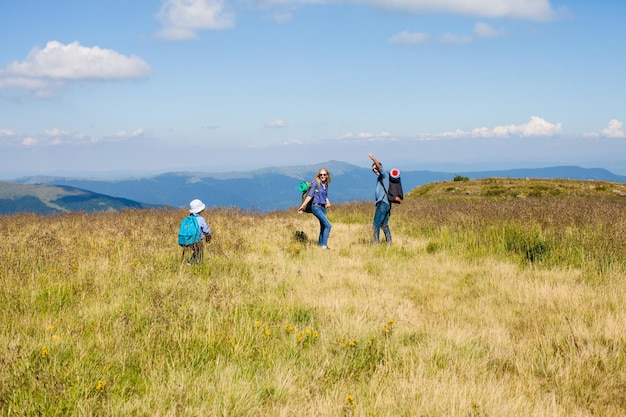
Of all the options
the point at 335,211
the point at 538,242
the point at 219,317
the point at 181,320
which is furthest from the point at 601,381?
the point at 335,211

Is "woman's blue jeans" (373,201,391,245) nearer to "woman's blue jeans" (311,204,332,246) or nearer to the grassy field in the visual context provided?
"woman's blue jeans" (311,204,332,246)

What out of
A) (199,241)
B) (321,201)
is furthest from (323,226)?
Answer: (199,241)

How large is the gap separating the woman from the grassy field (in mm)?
1397

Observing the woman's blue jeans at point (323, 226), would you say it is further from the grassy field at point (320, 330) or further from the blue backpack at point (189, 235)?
the blue backpack at point (189, 235)

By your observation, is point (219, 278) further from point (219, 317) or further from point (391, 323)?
point (391, 323)

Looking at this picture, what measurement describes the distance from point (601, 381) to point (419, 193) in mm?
28929

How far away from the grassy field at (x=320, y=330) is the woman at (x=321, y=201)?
55.0 inches

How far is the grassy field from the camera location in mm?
2871

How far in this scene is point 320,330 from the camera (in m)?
4.27

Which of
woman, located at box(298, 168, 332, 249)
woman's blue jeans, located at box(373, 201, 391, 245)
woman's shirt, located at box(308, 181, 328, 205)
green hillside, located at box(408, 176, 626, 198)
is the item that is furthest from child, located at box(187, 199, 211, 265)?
green hillside, located at box(408, 176, 626, 198)

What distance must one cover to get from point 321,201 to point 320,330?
21.0 feet

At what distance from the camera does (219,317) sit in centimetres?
425

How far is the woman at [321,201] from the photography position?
33.6ft

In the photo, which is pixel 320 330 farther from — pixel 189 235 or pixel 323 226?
pixel 323 226
